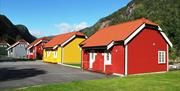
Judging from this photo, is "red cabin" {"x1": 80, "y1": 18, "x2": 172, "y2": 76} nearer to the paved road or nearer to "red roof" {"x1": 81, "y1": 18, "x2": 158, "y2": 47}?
"red roof" {"x1": 81, "y1": 18, "x2": 158, "y2": 47}

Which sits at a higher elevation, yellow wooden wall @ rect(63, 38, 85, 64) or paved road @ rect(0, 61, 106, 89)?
yellow wooden wall @ rect(63, 38, 85, 64)

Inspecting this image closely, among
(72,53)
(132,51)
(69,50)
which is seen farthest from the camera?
(72,53)

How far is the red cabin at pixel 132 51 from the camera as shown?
86.1ft

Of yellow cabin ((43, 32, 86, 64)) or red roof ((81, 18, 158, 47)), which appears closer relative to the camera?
red roof ((81, 18, 158, 47))

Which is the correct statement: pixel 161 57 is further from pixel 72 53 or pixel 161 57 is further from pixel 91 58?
pixel 72 53

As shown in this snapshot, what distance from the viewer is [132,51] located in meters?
26.5

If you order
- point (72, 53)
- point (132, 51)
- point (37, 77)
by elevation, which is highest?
point (132, 51)

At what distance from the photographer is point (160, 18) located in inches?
2296

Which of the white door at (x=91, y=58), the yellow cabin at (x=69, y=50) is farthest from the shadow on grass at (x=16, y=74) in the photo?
the yellow cabin at (x=69, y=50)

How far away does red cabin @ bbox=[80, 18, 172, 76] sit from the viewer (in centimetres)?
2623

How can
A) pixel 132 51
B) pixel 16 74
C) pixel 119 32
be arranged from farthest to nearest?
1. pixel 119 32
2. pixel 16 74
3. pixel 132 51

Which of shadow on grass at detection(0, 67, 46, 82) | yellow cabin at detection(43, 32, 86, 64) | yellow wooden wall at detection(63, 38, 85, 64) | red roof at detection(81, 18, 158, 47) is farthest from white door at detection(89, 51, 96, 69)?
yellow wooden wall at detection(63, 38, 85, 64)

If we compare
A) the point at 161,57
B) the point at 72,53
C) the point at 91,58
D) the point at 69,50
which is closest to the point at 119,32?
the point at 91,58

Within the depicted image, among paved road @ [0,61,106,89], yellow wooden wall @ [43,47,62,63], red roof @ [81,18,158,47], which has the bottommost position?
paved road @ [0,61,106,89]
